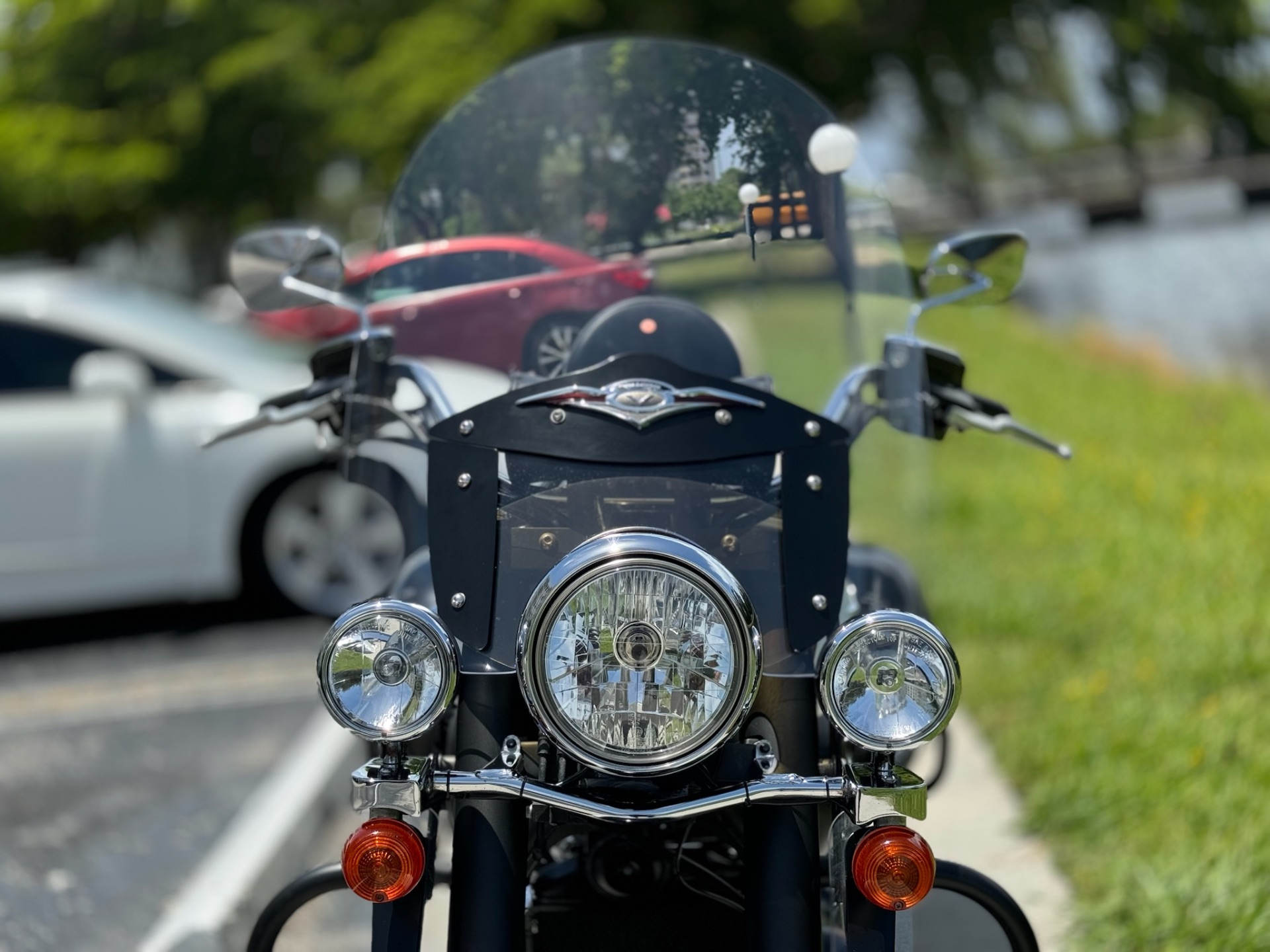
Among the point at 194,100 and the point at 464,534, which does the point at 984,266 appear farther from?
the point at 194,100

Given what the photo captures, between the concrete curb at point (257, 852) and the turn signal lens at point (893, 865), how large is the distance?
74.0 inches

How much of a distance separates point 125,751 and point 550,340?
3123 millimetres

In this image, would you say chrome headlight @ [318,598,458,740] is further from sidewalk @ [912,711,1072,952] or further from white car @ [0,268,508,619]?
white car @ [0,268,508,619]

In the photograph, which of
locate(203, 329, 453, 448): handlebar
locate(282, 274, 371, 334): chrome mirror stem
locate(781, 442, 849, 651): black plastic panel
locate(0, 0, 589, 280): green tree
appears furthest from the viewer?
locate(0, 0, 589, 280): green tree

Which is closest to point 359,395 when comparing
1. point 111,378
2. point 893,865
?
point 893,865

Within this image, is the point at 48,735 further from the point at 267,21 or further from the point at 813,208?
the point at 267,21

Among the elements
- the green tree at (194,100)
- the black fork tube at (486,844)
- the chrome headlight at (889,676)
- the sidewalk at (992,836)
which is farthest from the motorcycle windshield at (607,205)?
the green tree at (194,100)

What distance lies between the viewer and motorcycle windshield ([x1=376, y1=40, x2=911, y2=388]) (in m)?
2.71

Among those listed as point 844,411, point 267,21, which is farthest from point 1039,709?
point 267,21

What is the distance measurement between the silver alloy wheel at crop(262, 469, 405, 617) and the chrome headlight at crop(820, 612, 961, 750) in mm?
4774

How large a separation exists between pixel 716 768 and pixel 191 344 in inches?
208

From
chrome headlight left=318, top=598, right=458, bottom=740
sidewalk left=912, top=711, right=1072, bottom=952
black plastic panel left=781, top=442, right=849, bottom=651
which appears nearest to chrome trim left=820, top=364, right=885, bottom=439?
black plastic panel left=781, top=442, right=849, bottom=651

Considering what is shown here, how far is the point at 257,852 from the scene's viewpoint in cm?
374

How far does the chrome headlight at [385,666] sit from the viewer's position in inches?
80.7
